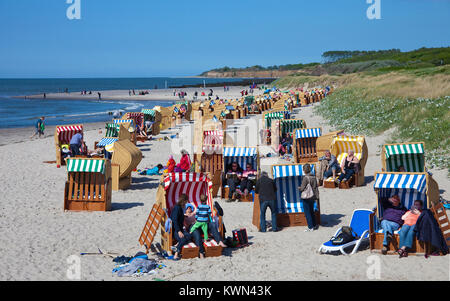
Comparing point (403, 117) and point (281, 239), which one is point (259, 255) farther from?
point (403, 117)

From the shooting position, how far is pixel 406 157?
1440cm

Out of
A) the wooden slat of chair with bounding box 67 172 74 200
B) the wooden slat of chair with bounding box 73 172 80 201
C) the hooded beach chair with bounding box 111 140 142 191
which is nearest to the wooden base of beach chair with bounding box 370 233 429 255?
the wooden slat of chair with bounding box 73 172 80 201

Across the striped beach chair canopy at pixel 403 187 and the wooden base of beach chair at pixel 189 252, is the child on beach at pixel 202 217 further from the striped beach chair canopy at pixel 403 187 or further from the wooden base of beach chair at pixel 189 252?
the striped beach chair canopy at pixel 403 187

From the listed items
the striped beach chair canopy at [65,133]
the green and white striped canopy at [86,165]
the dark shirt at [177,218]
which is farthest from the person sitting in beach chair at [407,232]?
the striped beach chair canopy at [65,133]

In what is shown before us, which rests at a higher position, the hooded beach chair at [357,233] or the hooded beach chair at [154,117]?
the hooded beach chair at [154,117]

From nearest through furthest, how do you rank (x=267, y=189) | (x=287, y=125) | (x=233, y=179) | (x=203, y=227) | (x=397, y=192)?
(x=203, y=227) → (x=397, y=192) → (x=267, y=189) → (x=233, y=179) → (x=287, y=125)

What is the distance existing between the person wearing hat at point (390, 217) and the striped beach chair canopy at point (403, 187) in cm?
19

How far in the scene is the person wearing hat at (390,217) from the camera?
929 centimetres

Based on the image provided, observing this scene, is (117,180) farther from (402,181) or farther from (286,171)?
(402,181)

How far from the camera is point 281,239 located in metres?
10.9

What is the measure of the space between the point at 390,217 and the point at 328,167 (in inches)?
250

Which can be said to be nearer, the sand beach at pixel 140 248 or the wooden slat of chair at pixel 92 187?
the sand beach at pixel 140 248

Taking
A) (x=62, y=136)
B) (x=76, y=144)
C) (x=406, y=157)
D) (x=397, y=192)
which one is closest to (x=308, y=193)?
(x=397, y=192)
